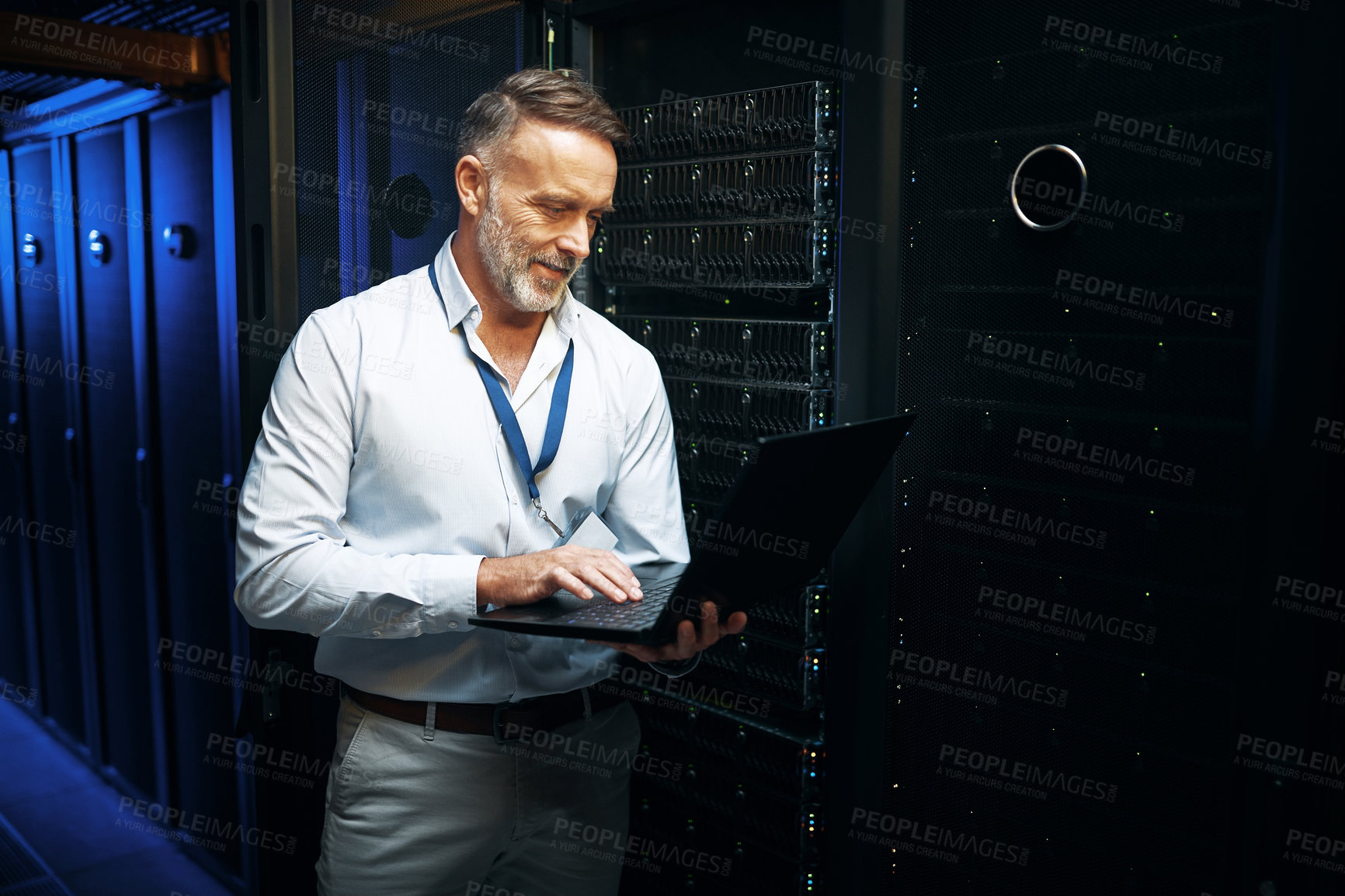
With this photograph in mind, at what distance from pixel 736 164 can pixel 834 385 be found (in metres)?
0.51

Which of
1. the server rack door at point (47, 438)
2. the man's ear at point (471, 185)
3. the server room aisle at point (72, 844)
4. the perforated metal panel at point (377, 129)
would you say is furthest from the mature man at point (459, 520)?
the server rack door at point (47, 438)

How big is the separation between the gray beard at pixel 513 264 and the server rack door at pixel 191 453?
4.34ft

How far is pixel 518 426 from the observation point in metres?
1.73

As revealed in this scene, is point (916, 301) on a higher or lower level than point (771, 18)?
lower

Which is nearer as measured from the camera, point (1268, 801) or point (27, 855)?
point (1268, 801)

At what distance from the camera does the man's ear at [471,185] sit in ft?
5.80

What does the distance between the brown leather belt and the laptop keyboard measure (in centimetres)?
28

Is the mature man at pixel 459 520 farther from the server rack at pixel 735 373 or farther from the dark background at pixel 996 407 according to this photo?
the server rack at pixel 735 373

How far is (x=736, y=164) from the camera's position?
209cm

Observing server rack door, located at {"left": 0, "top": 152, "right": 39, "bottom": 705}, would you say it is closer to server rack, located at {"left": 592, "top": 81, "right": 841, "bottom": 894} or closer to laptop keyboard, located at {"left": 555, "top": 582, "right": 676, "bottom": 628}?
server rack, located at {"left": 592, "top": 81, "right": 841, "bottom": 894}

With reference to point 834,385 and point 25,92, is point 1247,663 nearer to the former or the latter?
point 834,385

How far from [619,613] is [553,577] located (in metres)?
0.12

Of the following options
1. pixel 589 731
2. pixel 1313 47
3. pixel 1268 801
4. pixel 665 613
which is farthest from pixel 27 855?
pixel 1313 47

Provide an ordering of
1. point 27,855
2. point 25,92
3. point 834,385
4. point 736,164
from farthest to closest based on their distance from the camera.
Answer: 1. point 25,92
2. point 27,855
3. point 736,164
4. point 834,385
